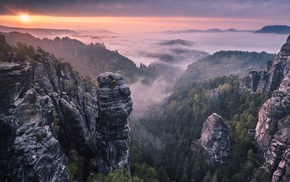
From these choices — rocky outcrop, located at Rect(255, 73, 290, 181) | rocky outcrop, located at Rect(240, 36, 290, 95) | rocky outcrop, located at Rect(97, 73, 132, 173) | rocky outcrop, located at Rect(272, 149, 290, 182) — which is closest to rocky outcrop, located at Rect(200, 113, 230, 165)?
rocky outcrop, located at Rect(255, 73, 290, 181)

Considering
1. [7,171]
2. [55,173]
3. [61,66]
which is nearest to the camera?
[7,171]

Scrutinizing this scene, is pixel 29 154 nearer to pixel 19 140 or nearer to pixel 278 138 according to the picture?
pixel 19 140

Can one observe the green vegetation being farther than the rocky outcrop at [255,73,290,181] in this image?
Yes

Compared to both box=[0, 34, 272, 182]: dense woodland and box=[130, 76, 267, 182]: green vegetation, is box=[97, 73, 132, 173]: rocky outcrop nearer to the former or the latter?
box=[0, 34, 272, 182]: dense woodland

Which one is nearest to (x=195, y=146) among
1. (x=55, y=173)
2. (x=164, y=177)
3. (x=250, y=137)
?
(x=250, y=137)

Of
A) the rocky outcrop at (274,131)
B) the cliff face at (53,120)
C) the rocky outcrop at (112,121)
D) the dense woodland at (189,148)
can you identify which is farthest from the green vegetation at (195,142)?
the cliff face at (53,120)

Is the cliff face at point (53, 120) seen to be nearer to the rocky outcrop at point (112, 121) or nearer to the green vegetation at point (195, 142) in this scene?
the rocky outcrop at point (112, 121)

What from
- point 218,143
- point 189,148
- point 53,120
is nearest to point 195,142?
point 189,148

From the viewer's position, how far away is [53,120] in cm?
3719

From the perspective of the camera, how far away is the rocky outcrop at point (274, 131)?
77.6m

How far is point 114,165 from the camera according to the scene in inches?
2131

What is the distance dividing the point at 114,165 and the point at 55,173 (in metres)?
23.4

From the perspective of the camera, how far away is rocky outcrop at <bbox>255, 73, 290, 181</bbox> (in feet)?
254

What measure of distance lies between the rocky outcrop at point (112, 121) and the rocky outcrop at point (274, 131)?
44819 millimetres
